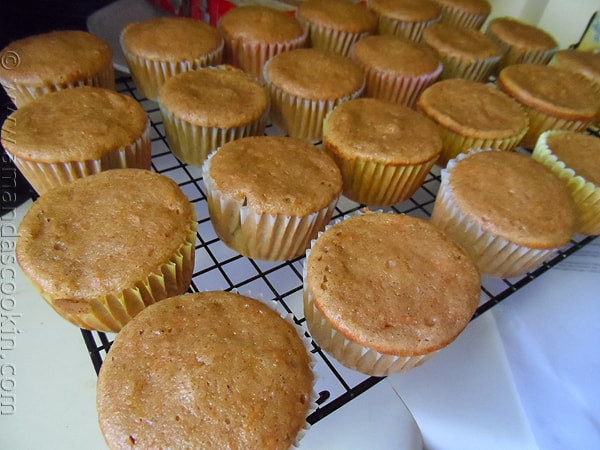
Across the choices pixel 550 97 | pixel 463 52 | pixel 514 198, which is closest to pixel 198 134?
pixel 514 198

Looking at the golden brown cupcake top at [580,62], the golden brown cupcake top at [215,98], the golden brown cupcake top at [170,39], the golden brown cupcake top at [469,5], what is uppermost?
the golden brown cupcake top at [469,5]

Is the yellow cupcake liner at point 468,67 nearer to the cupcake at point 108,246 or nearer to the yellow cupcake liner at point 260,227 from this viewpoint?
the yellow cupcake liner at point 260,227

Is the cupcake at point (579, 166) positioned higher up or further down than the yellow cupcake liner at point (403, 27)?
further down

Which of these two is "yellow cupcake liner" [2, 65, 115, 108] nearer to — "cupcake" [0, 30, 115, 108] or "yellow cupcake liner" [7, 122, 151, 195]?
"cupcake" [0, 30, 115, 108]

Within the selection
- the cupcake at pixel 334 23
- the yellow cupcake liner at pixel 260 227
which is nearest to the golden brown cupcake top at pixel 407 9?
the cupcake at pixel 334 23

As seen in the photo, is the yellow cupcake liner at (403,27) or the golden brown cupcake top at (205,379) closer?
the golden brown cupcake top at (205,379)

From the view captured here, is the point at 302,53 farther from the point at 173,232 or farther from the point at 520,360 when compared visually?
the point at 520,360

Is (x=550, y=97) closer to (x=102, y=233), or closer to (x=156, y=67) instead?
(x=156, y=67)

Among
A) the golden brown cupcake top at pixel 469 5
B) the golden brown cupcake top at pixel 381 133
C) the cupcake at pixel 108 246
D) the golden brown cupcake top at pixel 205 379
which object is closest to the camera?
the golden brown cupcake top at pixel 205 379

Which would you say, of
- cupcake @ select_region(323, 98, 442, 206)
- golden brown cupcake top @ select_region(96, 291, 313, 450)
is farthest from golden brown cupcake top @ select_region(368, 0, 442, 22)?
golden brown cupcake top @ select_region(96, 291, 313, 450)
